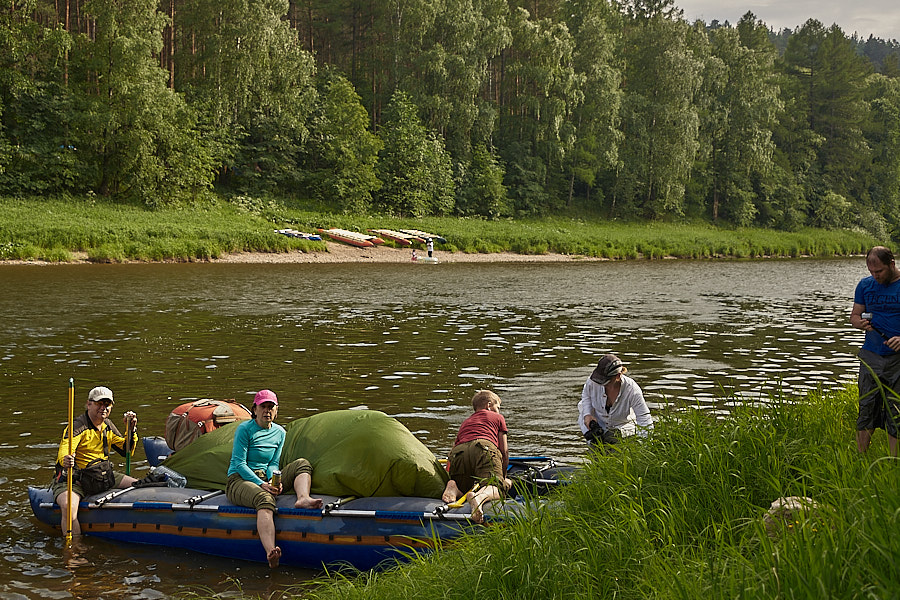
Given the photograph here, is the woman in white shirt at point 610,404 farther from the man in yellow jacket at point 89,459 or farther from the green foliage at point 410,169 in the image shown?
the green foliage at point 410,169

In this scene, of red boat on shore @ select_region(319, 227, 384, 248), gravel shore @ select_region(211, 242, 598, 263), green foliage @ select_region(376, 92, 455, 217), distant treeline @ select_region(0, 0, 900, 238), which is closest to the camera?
gravel shore @ select_region(211, 242, 598, 263)

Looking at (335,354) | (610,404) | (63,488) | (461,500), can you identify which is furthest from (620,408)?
(335,354)

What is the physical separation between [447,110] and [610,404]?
57.3 metres

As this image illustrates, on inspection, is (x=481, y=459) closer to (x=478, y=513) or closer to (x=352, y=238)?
(x=478, y=513)

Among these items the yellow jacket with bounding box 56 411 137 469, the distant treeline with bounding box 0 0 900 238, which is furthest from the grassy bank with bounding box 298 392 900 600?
the distant treeline with bounding box 0 0 900 238

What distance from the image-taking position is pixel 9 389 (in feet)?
43.0

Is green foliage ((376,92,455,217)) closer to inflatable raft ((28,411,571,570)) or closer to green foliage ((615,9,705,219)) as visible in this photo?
green foliage ((615,9,705,219))

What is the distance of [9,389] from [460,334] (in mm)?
10065

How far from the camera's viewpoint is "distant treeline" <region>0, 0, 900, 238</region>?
46.2m

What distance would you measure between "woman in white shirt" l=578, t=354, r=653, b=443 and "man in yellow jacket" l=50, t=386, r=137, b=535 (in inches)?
174

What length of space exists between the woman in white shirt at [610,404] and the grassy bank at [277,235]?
31426mm

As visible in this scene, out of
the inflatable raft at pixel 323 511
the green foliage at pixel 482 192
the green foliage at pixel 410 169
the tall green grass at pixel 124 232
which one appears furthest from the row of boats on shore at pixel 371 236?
the inflatable raft at pixel 323 511

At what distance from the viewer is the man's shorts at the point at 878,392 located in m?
6.07

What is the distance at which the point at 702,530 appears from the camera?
486cm
